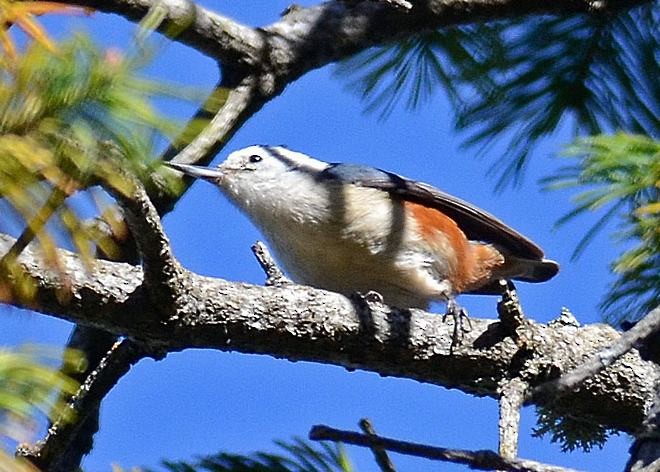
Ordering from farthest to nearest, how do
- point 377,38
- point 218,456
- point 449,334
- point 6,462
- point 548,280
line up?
1. point 548,280
2. point 377,38
3. point 449,334
4. point 218,456
5. point 6,462

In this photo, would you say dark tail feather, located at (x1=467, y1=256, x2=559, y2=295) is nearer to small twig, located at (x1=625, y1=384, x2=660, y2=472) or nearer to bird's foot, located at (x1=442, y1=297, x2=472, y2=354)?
bird's foot, located at (x1=442, y1=297, x2=472, y2=354)

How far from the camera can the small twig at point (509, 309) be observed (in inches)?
84.7

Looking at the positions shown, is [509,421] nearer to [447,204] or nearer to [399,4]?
[399,4]

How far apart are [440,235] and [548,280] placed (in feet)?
1.91

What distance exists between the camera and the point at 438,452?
1.35 metres

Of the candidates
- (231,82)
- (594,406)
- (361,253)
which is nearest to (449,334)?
(594,406)

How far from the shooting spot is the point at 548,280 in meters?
3.88

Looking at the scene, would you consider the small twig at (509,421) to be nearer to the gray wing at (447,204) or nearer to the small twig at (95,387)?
the small twig at (95,387)

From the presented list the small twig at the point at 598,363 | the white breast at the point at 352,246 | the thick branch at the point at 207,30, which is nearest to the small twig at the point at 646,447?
the small twig at the point at 598,363

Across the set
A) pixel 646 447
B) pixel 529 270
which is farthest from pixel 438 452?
pixel 529 270

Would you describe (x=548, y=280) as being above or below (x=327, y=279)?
above

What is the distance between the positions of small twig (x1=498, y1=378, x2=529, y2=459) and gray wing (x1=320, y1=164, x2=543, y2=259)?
5.54 ft

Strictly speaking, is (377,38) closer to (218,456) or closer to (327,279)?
(327,279)

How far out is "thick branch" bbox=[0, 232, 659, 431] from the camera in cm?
197
